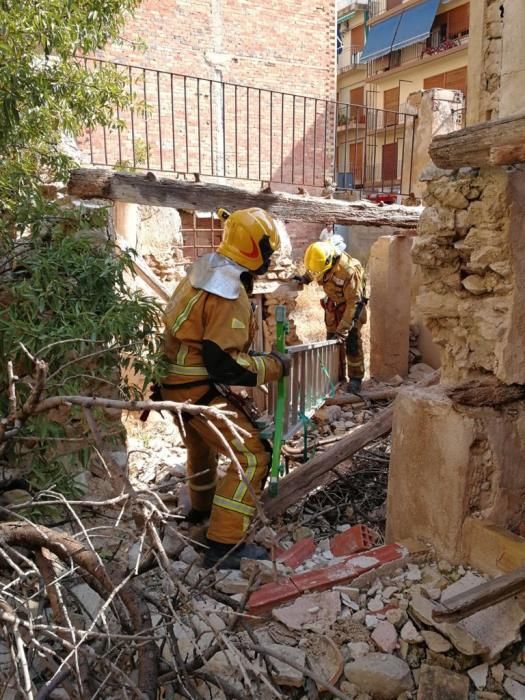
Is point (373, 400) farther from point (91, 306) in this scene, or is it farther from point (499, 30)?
point (91, 306)

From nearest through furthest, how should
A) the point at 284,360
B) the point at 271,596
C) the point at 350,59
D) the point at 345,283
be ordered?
the point at 271,596, the point at 284,360, the point at 345,283, the point at 350,59

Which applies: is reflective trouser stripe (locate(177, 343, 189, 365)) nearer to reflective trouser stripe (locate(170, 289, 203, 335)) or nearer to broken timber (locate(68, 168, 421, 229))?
reflective trouser stripe (locate(170, 289, 203, 335))

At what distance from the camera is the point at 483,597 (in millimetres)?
2518

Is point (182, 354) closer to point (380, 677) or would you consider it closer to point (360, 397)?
point (380, 677)

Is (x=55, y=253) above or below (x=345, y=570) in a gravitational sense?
above

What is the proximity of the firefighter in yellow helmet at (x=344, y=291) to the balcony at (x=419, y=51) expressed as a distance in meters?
19.5

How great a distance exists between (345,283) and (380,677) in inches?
218

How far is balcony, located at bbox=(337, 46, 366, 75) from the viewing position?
95.8 ft

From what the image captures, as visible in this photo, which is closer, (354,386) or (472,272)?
(472,272)

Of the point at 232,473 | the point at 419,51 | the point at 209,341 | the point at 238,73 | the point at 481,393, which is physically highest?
the point at 419,51

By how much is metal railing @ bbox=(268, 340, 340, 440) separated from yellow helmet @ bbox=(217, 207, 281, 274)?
1.16 m

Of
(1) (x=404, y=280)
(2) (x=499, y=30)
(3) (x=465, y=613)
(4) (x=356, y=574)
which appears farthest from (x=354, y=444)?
(1) (x=404, y=280)

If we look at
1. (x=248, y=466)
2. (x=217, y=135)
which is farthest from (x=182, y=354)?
(x=217, y=135)

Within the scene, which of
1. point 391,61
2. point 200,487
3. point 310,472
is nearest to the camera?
point 200,487
